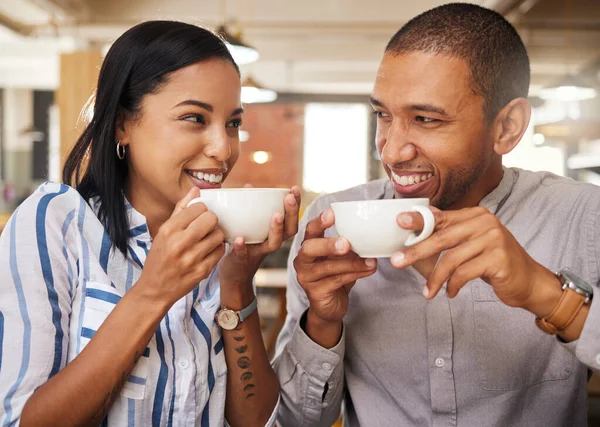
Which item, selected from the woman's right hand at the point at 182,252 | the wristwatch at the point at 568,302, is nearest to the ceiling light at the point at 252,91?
the woman's right hand at the point at 182,252

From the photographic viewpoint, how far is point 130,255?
1223mm

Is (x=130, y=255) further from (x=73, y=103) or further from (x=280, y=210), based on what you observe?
(x=73, y=103)

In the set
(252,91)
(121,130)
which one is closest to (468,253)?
(121,130)

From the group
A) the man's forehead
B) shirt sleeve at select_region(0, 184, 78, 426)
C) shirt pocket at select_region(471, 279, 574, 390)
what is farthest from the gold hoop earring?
shirt pocket at select_region(471, 279, 574, 390)

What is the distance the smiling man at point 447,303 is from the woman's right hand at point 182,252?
305 millimetres

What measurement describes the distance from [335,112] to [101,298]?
1005 centimetres

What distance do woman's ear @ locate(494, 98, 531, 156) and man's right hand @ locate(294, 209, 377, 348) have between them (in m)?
0.54

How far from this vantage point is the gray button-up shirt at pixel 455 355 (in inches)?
51.1

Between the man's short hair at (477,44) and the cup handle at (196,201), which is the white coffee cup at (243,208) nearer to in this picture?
the cup handle at (196,201)

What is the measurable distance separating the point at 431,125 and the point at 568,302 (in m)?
0.51

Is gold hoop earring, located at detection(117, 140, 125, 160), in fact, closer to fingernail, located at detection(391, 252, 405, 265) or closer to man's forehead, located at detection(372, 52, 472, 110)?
man's forehead, located at detection(372, 52, 472, 110)

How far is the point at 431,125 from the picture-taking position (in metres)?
1.30

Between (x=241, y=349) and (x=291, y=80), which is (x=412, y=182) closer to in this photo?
Answer: (x=241, y=349)

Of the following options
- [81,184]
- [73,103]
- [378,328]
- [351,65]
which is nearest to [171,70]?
[81,184]
